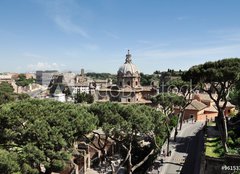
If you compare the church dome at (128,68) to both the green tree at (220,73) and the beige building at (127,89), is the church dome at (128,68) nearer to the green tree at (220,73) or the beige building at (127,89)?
the beige building at (127,89)

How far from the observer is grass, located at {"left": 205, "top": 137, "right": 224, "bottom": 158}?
668 inches

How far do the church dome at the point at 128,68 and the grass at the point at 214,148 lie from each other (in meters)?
31.6

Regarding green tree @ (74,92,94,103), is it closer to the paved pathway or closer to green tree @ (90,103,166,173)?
the paved pathway

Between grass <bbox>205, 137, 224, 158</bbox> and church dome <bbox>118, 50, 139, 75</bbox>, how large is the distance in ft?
104

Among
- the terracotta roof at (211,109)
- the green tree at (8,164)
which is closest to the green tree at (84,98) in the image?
the terracotta roof at (211,109)

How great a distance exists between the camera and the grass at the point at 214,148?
1695cm

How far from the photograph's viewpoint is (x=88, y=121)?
44.1ft

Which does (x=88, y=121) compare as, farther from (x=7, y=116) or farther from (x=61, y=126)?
(x=7, y=116)

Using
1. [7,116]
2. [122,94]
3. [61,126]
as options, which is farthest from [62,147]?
[122,94]

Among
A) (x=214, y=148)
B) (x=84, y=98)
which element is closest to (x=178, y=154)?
(x=214, y=148)

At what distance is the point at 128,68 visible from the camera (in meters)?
52.0

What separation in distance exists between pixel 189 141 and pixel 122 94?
24599mm

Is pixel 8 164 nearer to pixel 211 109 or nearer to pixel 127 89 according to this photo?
pixel 211 109

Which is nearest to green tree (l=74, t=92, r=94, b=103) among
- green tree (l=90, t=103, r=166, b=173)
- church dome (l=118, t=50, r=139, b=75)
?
church dome (l=118, t=50, r=139, b=75)
